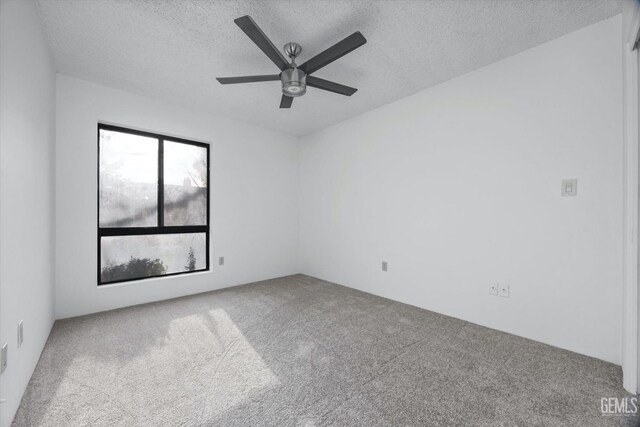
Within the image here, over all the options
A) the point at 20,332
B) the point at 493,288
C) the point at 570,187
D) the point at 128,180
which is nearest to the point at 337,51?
the point at 570,187

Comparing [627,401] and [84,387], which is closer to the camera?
[627,401]

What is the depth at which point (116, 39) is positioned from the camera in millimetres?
2143

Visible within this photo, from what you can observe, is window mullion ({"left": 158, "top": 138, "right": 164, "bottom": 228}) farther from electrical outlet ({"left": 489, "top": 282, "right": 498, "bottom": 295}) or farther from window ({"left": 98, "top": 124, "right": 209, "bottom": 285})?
electrical outlet ({"left": 489, "top": 282, "right": 498, "bottom": 295})

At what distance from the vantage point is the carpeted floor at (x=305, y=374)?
54.8 inches

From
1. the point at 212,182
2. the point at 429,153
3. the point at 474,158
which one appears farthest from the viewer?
the point at 212,182

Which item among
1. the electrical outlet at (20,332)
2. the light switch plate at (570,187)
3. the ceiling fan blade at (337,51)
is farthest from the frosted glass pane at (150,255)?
the light switch plate at (570,187)

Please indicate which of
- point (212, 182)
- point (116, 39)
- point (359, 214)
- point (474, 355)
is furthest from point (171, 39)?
point (474, 355)

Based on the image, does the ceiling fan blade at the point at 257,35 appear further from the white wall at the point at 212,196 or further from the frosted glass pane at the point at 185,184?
the frosted glass pane at the point at 185,184

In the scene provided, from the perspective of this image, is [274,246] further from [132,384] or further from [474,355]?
[474,355]

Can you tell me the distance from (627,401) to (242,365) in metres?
2.30

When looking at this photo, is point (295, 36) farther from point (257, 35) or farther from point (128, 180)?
point (128, 180)

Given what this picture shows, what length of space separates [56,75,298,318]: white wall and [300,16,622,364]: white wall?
142 cm

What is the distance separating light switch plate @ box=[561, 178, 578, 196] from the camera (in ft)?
6.64

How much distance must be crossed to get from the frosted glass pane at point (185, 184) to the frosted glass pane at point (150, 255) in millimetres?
253
